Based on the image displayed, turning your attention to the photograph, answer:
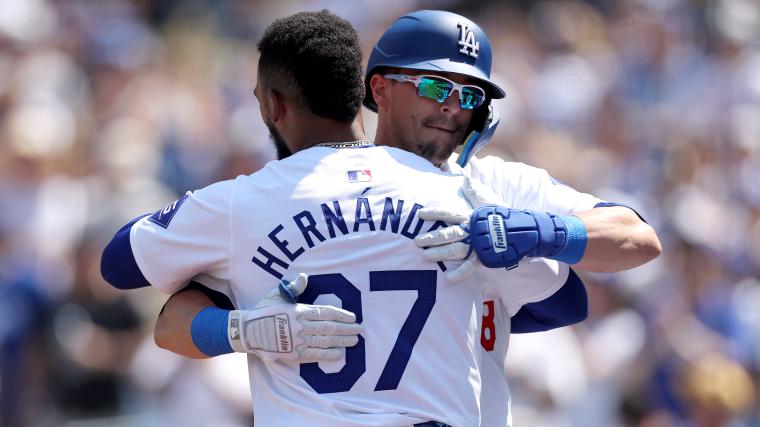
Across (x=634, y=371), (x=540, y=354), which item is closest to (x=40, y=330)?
(x=540, y=354)

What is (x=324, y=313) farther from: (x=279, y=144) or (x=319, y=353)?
(x=279, y=144)

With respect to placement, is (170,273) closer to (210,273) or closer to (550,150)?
(210,273)

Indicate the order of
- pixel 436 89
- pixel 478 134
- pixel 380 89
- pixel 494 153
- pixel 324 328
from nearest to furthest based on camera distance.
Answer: pixel 324 328
pixel 436 89
pixel 478 134
pixel 380 89
pixel 494 153

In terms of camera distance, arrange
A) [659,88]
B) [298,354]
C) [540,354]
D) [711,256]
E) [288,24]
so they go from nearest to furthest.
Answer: [298,354], [288,24], [540,354], [711,256], [659,88]

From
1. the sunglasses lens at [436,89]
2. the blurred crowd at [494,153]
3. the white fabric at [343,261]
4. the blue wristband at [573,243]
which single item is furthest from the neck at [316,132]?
the blurred crowd at [494,153]

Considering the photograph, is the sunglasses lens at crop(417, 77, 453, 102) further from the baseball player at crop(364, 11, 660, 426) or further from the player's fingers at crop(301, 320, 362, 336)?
the player's fingers at crop(301, 320, 362, 336)

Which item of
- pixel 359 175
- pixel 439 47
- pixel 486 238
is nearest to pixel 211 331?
pixel 359 175

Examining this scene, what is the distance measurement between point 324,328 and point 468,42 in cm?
114

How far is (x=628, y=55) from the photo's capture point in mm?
10961

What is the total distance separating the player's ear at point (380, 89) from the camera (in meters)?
4.09

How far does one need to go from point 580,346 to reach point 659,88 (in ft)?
12.4

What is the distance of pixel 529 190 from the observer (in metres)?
3.93

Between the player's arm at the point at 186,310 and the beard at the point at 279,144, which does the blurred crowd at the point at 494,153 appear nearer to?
the player's arm at the point at 186,310

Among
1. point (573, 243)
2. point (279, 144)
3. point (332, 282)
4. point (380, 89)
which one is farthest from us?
point (380, 89)
